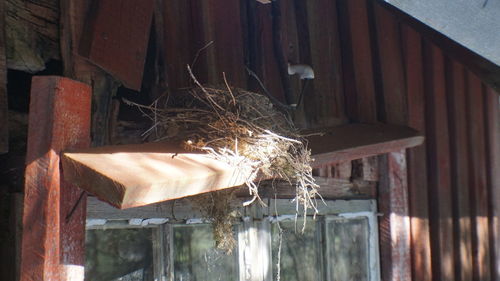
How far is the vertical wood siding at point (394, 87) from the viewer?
320 cm

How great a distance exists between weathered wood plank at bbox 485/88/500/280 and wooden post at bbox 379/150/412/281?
1298 mm

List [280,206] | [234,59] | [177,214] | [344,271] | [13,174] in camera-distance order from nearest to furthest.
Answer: [13,174] → [177,214] → [234,59] → [280,206] → [344,271]

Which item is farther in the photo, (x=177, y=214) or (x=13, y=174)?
(x=177, y=214)

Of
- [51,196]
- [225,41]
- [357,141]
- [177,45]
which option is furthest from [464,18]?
[51,196]

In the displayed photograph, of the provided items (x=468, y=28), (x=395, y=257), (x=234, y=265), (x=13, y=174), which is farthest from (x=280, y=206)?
(x=13, y=174)

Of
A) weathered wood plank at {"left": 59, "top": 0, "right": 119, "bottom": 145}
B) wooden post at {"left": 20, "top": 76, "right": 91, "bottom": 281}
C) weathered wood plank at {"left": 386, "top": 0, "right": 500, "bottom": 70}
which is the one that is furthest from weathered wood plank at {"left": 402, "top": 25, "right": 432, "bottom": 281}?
wooden post at {"left": 20, "top": 76, "right": 91, "bottom": 281}

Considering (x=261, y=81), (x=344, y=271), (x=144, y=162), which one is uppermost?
(x=261, y=81)

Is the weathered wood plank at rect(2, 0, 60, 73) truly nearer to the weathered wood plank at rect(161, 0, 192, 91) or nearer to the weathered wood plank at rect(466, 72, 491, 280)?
the weathered wood plank at rect(161, 0, 192, 91)

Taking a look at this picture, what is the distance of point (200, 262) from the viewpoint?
3.11 metres

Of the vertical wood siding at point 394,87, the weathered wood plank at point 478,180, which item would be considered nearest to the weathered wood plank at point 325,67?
the vertical wood siding at point 394,87

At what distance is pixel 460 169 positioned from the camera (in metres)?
4.80

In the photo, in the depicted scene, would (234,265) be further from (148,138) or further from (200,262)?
(148,138)

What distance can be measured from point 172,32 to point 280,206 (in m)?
1.24

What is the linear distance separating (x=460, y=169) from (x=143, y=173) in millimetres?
3709
